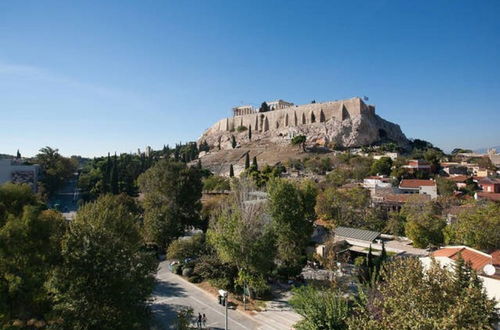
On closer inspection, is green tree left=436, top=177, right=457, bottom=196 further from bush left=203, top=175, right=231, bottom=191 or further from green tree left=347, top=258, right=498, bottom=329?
green tree left=347, top=258, right=498, bottom=329

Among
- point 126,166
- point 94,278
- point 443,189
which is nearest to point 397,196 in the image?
point 443,189

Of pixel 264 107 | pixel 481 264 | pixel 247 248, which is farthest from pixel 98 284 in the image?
pixel 264 107

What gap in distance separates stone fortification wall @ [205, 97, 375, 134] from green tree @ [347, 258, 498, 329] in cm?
8668

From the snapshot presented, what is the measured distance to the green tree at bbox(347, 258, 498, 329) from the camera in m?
7.42

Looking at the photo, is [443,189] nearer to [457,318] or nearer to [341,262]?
[341,262]

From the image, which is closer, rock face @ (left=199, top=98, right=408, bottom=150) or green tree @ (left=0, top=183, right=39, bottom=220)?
green tree @ (left=0, top=183, right=39, bottom=220)

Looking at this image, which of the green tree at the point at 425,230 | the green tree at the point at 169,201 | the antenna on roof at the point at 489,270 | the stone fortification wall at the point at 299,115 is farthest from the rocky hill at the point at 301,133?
the antenna on roof at the point at 489,270

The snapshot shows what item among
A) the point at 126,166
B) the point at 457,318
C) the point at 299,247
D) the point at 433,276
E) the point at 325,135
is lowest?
the point at 299,247

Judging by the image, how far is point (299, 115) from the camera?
10244 centimetres

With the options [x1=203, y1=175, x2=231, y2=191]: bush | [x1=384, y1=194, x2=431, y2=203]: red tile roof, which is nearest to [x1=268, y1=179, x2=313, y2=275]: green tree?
[x1=384, y1=194, x2=431, y2=203]: red tile roof

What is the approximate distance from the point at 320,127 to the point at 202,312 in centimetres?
8329

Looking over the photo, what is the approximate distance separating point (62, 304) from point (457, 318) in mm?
10750

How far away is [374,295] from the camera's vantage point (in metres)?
11.3

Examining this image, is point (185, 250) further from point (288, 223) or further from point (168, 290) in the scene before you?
point (288, 223)
